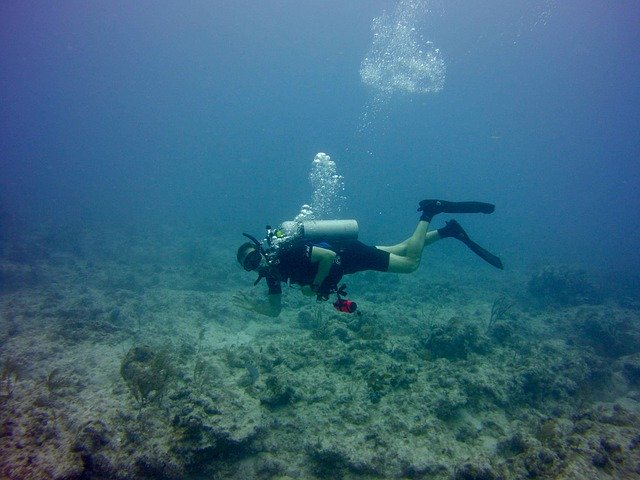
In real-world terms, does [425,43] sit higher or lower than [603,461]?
higher

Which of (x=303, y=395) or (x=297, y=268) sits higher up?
(x=297, y=268)

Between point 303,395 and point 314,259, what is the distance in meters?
2.35

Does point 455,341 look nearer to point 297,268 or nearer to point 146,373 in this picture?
point 297,268

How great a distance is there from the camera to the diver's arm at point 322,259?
19.3 feet

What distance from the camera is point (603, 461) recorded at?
141 inches

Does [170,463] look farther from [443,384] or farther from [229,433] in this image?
[443,384]

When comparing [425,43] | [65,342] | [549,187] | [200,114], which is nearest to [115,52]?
[200,114]

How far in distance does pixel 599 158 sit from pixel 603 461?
230788mm

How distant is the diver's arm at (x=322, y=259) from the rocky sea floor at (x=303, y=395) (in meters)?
1.93

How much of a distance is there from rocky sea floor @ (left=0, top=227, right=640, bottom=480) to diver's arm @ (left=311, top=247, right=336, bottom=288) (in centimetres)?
193

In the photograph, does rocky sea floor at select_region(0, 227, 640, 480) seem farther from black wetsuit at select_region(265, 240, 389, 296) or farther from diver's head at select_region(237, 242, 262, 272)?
diver's head at select_region(237, 242, 262, 272)

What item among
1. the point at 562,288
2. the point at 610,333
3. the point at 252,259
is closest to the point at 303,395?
the point at 252,259

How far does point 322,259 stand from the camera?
19.3ft

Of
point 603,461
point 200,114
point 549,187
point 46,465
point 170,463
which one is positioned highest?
point 549,187
